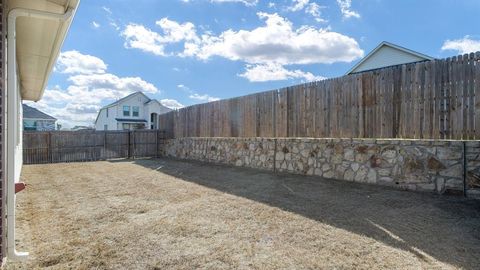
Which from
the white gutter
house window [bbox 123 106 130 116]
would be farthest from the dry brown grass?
→ house window [bbox 123 106 130 116]

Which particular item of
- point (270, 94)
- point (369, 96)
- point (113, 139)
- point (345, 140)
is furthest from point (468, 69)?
point (113, 139)

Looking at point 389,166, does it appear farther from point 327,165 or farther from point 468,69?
point 468,69

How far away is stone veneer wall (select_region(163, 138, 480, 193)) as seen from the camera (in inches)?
199

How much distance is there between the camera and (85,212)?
472 cm

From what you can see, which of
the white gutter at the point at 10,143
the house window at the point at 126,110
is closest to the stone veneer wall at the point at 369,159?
the white gutter at the point at 10,143

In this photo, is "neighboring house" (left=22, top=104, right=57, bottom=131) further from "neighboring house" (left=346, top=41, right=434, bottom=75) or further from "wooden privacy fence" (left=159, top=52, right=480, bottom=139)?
"neighboring house" (left=346, top=41, right=434, bottom=75)

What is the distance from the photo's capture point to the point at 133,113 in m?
34.1

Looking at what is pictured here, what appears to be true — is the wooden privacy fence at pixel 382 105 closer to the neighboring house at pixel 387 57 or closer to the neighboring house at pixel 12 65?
the neighboring house at pixel 12 65

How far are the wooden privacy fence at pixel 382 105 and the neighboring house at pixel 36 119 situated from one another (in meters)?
25.7

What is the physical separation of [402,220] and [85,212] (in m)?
4.79

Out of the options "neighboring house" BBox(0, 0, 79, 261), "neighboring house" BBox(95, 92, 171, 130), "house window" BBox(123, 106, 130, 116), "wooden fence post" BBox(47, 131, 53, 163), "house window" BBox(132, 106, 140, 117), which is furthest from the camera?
"house window" BBox(132, 106, 140, 117)

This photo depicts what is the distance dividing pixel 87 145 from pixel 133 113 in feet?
63.4

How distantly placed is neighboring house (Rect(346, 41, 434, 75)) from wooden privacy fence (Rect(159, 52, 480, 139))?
9.01 m

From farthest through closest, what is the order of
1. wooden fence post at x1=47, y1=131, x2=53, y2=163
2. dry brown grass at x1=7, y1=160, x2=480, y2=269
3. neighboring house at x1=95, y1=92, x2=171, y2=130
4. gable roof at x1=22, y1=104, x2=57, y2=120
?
neighboring house at x1=95, y1=92, x2=171, y2=130, gable roof at x1=22, y1=104, x2=57, y2=120, wooden fence post at x1=47, y1=131, x2=53, y2=163, dry brown grass at x1=7, y1=160, x2=480, y2=269
